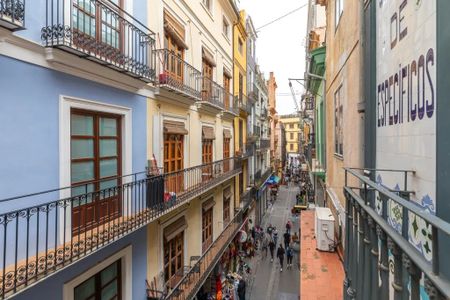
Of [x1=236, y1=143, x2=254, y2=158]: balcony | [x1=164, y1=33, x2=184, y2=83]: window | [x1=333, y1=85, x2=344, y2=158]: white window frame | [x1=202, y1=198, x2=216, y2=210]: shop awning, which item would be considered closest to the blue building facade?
[x1=164, y1=33, x2=184, y2=83]: window

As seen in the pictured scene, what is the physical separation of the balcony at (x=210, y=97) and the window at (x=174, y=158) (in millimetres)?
1982

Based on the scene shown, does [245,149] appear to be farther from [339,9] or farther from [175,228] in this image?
[339,9]

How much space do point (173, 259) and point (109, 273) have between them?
3.79 m

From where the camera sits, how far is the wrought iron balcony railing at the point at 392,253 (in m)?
1.29

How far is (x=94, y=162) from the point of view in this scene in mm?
6246

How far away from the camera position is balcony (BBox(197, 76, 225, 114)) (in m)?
12.2

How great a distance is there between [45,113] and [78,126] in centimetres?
87

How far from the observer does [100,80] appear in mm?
6199

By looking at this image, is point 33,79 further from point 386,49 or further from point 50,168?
point 386,49

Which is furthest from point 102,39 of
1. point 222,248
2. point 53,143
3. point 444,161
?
point 222,248

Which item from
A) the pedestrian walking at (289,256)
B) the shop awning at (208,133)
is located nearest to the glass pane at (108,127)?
the shop awning at (208,133)

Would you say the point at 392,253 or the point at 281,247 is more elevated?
the point at 392,253

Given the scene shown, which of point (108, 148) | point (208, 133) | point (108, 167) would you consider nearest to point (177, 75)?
point (208, 133)

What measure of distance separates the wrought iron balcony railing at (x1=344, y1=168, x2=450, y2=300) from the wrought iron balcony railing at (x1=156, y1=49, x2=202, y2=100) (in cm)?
649
